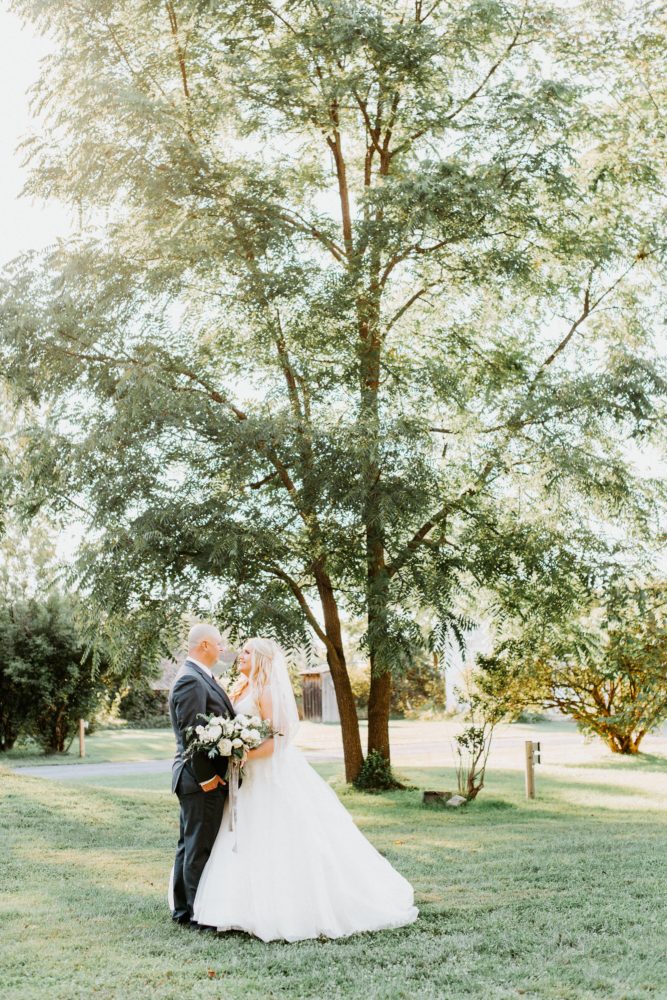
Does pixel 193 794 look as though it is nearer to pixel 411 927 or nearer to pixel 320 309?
pixel 411 927

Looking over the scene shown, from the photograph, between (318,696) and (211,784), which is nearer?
(211,784)

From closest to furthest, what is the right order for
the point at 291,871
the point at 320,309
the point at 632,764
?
the point at 291,871 → the point at 320,309 → the point at 632,764

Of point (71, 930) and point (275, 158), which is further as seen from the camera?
point (275, 158)

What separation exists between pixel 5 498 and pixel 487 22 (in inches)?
363

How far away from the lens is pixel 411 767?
21.4 m

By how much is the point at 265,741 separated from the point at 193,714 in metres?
0.55

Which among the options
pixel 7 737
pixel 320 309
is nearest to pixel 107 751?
pixel 7 737

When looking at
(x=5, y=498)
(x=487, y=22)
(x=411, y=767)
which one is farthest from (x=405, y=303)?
(x=411, y=767)

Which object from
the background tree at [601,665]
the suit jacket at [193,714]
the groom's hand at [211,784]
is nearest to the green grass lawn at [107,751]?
the background tree at [601,665]

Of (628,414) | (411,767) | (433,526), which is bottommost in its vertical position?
(411,767)

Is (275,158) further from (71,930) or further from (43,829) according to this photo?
(71,930)

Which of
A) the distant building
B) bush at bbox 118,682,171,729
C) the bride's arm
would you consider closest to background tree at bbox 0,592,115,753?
bush at bbox 118,682,171,729

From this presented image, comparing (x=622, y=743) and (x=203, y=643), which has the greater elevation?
(x=203, y=643)

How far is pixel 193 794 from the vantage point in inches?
275
